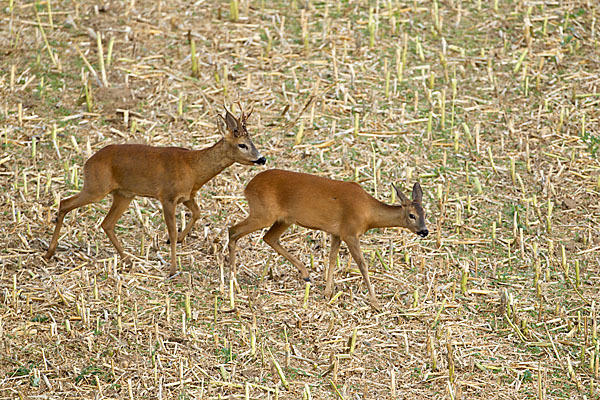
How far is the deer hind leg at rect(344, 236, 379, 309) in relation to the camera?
34.6 feet

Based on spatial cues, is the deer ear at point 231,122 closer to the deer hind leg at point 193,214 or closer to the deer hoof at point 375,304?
the deer hind leg at point 193,214

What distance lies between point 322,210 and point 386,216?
2.40 ft

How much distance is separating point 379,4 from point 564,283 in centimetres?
669

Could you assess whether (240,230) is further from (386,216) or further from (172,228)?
(386,216)

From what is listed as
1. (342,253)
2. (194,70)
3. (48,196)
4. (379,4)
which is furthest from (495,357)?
(379,4)

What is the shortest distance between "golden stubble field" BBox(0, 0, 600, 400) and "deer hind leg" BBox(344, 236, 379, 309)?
136mm

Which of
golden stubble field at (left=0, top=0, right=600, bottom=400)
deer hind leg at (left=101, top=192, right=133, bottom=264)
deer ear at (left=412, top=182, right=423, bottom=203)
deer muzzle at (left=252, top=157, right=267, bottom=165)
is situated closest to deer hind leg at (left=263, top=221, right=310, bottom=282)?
golden stubble field at (left=0, top=0, right=600, bottom=400)

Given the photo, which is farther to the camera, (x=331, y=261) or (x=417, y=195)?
(x=417, y=195)

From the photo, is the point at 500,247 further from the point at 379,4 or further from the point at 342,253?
the point at 379,4

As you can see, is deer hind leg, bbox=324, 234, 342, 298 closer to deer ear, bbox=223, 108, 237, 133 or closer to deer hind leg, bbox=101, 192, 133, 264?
deer ear, bbox=223, 108, 237, 133

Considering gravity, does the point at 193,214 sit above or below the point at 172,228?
below

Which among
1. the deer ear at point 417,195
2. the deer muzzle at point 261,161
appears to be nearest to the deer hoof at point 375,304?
the deer ear at point 417,195

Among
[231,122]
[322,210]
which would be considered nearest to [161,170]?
[231,122]

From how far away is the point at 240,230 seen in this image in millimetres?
11000
